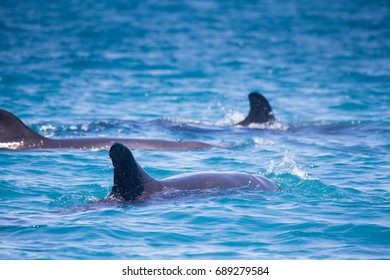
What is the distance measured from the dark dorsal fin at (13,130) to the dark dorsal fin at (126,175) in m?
5.04

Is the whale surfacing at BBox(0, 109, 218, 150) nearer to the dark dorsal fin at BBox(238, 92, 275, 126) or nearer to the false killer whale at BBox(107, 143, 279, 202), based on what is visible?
the dark dorsal fin at BBox(238, 92, 275, 126)

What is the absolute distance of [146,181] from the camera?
34.3ft

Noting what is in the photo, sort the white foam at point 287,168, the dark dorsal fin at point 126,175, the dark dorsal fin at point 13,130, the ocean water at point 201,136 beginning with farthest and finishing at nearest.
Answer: the dark dorsal fin at point 13,130 < the white foam at point 287,168 < the dark dorsal fin at point 126,175 < the ocean water at point 201,136

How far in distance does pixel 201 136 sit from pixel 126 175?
7.36 metres

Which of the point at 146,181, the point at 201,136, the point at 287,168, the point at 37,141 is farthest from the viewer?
the point at 201,136

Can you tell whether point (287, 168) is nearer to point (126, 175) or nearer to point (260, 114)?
point (126, 175)

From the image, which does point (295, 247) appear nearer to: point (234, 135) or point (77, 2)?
point (234, 135)

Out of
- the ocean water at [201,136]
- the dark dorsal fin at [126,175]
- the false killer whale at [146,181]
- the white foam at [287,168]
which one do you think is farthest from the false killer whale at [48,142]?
the dark dorsal fin at [126,175]

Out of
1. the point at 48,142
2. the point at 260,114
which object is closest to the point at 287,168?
the point at 48,142

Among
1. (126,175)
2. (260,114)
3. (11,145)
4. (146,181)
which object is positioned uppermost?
(260,114)

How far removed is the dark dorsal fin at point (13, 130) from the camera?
14.8 metres

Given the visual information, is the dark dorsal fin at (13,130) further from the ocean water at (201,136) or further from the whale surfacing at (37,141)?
the ocean water at (201,136)

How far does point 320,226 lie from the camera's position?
1005cm

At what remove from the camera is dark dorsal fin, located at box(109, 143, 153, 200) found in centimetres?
993
